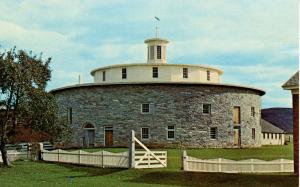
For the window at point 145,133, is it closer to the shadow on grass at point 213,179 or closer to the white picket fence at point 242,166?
the white picket fence at point 242,166

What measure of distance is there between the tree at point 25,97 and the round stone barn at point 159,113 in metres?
16.7

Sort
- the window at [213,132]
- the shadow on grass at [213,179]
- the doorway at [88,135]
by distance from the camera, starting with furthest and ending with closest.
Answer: the doorway at [88,135] → the window at [213,132] → the shadow on grass at [213,179]

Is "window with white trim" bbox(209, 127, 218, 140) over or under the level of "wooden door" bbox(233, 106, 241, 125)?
under

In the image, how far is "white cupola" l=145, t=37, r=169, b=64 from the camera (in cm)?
5628

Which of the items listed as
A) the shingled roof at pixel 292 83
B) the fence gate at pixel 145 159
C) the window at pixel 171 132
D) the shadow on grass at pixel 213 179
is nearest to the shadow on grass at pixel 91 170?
the fence gate at pixel 145 159

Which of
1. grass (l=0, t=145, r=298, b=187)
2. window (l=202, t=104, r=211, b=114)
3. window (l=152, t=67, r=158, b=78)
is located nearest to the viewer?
grass (l=0, t=145, r=298, b=187)

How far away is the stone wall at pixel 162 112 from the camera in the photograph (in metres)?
48.9

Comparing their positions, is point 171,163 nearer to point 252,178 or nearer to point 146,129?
point 252,178

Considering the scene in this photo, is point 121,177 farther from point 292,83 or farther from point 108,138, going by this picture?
point 108,138

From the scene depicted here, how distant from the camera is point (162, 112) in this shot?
161 ft

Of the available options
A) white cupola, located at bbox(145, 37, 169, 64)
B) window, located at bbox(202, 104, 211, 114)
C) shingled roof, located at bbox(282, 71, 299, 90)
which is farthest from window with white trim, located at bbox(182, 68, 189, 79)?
shingled roof, located at bbox(282, 71, 299, 90)

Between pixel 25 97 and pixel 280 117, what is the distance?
8178cm

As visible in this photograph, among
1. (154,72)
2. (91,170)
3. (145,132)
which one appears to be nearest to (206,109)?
(145,132)

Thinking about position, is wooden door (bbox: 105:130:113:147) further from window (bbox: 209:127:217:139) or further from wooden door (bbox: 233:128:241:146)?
wooden door (bbox: 233:128:241:146)
